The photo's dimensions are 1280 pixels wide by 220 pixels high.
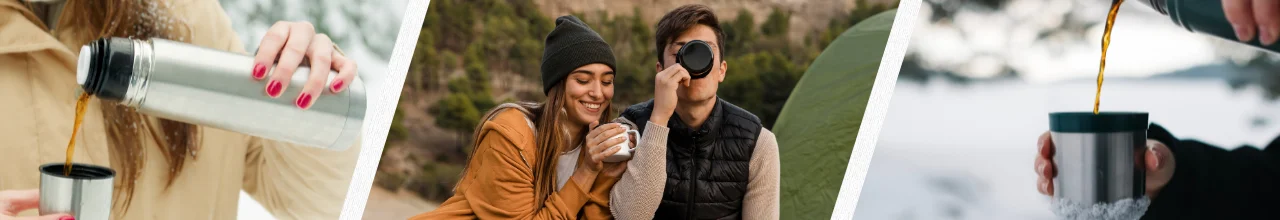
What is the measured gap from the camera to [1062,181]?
181 centimetres

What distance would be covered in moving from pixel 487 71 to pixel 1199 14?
1256 mm

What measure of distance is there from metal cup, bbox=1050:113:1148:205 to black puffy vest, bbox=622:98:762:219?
503 mm

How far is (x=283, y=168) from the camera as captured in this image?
210cm

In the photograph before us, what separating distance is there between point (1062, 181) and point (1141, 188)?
16 centimetres

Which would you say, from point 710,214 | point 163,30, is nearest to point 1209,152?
point 710,214

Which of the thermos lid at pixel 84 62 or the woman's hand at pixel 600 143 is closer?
the thermos lid at pixel 84 62

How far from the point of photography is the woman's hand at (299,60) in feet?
5.40

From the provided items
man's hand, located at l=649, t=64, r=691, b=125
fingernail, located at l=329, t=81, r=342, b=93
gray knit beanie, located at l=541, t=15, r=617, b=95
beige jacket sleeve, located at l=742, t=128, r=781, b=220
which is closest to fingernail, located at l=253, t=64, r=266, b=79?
fingernail, located at l=329, t=81, r=342, b=93

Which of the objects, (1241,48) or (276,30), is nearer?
(276,30)

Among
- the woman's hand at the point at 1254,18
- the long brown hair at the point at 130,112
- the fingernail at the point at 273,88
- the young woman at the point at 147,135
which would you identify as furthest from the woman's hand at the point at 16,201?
the woman's hand at the point at 1254,18

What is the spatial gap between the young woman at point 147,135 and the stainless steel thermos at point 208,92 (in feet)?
0.09

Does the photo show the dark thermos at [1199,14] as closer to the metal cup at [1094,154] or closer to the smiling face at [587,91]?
the metal cup at [1094,154]

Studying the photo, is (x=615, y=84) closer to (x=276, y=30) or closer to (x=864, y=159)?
(x=864, y=159)

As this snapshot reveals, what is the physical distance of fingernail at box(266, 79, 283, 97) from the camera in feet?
5.41
